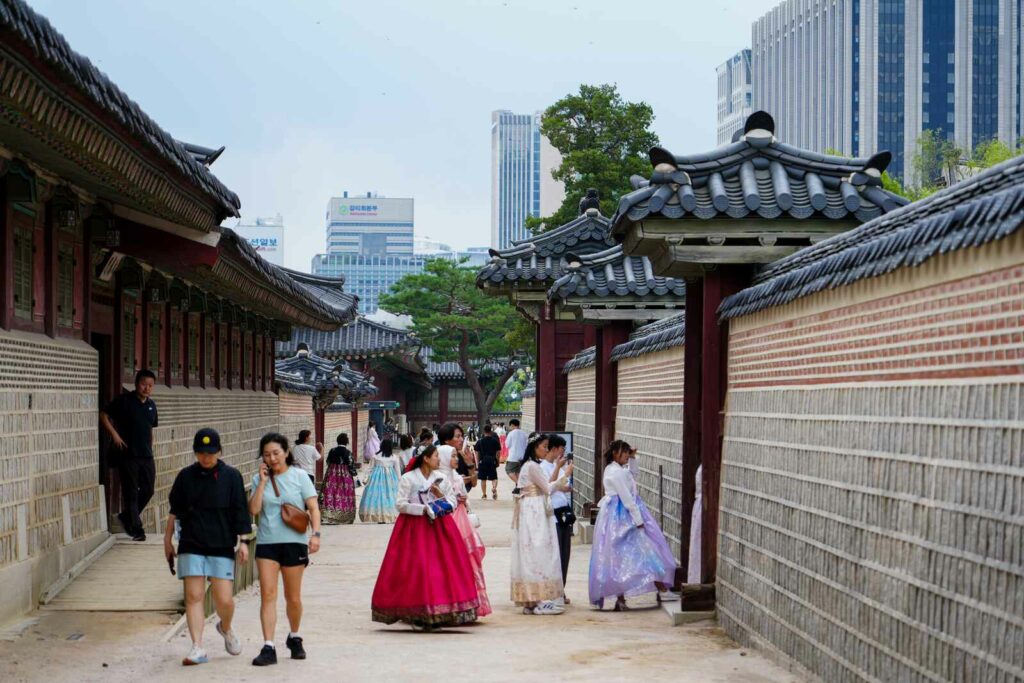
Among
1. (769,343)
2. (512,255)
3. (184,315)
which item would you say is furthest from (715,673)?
(512,255)

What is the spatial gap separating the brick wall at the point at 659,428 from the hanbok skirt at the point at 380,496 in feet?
31.6

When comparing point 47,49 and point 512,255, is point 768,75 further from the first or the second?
point 47,49

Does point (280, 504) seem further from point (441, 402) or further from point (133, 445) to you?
point (441, 402)

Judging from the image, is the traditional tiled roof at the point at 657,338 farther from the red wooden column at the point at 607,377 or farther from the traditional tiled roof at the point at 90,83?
the traditional tiled roof at the point at 90,83


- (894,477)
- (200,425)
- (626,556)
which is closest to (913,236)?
(894,477)

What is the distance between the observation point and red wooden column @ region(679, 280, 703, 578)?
1388 cm

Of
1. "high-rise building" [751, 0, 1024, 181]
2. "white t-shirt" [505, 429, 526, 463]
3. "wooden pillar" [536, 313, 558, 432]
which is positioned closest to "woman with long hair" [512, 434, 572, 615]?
"wooden pillar" [536, 313, 558, 432]

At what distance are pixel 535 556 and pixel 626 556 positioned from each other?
88cm

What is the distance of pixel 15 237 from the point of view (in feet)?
39.9

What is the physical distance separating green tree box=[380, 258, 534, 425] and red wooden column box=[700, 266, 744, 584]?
51428 mm

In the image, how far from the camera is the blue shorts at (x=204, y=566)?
1021 centimetres

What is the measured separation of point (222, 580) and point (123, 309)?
25.0 feet

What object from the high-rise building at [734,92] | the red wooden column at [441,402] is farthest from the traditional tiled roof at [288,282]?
the high-rise building at [734,92]

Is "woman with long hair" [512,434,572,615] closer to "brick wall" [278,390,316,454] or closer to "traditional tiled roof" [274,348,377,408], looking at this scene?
"brick wall" [278,390,316,454]
